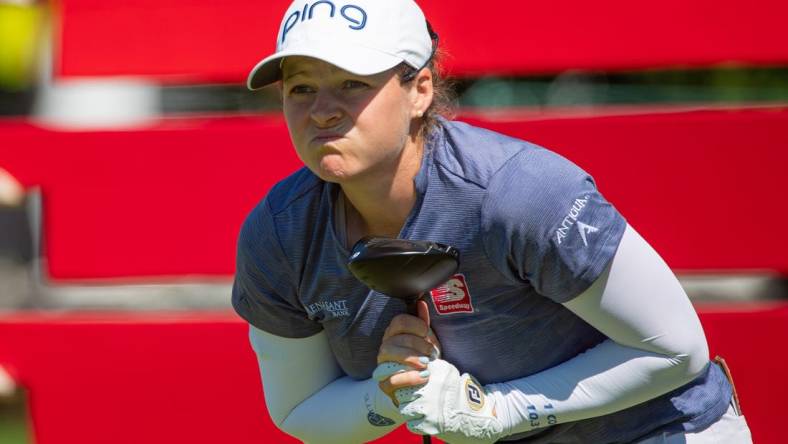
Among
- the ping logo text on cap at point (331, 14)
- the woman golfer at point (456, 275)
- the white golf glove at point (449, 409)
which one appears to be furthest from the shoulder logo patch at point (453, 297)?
the ping logo text on cap at point (331, 14)

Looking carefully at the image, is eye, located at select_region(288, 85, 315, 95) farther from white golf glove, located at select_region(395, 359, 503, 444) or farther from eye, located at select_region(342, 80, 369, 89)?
white golf glove, located at select_region(395, 359, 503, 444)

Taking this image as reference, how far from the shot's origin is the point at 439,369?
1.86 m

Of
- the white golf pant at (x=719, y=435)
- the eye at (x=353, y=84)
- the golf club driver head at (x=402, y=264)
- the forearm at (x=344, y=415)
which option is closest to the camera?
the golf club driver head at (x=402, y=264)

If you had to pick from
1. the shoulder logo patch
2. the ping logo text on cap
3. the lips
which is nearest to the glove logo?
the shoulder logo patch

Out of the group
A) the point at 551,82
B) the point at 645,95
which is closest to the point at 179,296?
the point at 551,82

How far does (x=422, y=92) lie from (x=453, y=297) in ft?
1.23

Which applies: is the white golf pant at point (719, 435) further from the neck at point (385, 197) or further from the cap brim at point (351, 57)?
the cap brim at point (351, 57)

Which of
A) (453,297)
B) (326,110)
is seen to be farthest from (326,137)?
(453,297)

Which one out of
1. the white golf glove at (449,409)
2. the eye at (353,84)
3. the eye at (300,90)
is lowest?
the white golf glove at (449,409)

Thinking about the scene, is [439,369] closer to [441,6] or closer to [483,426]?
[483,426]

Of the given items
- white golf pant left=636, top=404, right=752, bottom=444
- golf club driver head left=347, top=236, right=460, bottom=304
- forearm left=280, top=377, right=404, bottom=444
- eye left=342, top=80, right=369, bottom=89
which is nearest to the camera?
golf club driver head left=347, top=236, right=460, bottom=304

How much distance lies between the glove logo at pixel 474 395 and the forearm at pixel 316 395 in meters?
0.20

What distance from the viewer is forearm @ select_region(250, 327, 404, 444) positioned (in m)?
2.09

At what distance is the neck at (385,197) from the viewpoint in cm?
190
